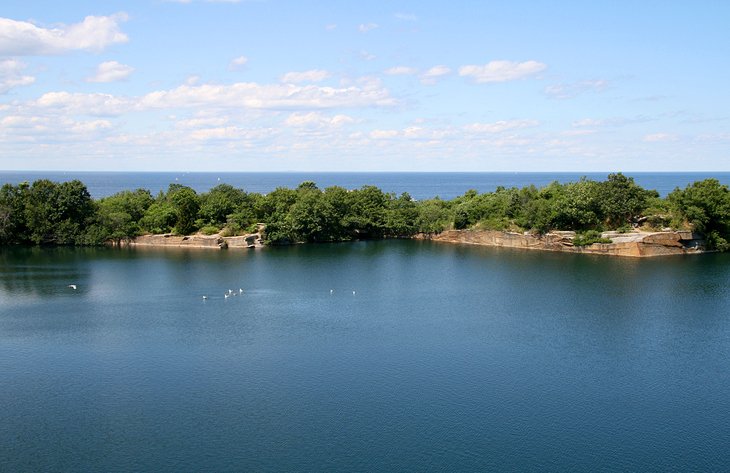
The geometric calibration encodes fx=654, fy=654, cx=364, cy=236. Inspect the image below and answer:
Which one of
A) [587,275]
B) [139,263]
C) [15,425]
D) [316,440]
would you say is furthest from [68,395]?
[587,275]

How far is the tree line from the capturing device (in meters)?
80.1

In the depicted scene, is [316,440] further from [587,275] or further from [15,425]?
[587,275]

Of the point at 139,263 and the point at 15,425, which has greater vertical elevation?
the point at 139,263

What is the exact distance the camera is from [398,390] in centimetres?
3572

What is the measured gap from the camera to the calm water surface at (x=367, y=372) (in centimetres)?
2938

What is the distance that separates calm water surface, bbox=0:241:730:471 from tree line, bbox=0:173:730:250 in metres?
16.0

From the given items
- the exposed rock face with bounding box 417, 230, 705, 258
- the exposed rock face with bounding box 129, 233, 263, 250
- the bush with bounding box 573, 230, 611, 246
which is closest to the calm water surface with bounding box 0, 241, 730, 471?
the exposed rock face with bounding box 417, 230, 705, 258

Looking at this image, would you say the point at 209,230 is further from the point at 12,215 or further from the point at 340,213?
the point at 12,215

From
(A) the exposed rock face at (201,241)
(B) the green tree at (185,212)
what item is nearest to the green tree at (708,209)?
(A) the exposed rock face at (201,241)

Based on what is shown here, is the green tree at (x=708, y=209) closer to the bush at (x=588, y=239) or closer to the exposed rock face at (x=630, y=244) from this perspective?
the exposed rock face at (x=630, y=244)

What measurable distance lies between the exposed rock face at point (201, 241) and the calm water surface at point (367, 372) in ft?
65.8

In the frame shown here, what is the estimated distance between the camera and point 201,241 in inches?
3388

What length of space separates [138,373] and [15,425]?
24.9ft

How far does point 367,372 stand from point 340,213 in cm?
5475
